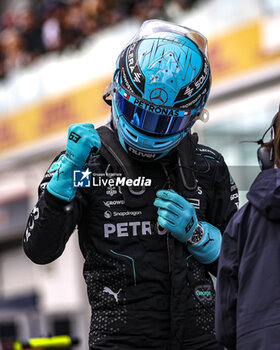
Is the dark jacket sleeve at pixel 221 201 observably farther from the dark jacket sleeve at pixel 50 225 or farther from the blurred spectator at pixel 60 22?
the blurred spectator at pixel 60 22

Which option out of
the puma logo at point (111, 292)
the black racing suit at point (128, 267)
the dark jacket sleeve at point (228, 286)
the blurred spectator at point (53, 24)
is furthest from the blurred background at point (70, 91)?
the dark jacket sleeve at point (228, 286)

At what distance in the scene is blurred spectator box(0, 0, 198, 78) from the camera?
12070mm

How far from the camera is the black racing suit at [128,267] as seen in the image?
2736 millimetres

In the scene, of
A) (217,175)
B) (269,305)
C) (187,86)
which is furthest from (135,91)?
(269,305)

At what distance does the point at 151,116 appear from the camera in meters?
2.84

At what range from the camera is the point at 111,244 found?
2.79 metres

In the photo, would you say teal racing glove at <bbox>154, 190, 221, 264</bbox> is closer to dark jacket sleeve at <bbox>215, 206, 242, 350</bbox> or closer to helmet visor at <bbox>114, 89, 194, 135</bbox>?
helmet visor at <bbox>114, 89, 194, 135</bbox>

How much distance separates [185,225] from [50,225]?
0.49m

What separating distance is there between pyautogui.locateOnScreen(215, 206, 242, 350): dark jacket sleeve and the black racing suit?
41 cm

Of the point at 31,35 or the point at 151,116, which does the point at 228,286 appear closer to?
the point at 151,116

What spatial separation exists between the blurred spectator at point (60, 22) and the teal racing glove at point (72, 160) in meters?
9.34

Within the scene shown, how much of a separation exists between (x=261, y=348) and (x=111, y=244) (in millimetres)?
789

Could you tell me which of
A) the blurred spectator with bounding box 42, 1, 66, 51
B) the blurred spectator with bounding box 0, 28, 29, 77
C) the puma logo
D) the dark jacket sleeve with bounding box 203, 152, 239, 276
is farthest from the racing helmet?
the blurred spectator with bounding box 0, 28, 29, 77

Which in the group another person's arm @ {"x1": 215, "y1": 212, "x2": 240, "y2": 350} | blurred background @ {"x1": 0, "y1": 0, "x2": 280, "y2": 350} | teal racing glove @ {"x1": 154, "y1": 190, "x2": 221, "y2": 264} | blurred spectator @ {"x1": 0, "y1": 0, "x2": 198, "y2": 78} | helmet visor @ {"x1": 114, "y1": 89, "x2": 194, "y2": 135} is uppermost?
blurred spectator @ {"x1": 0, "y1": 0, "x2": 198, "y2": 78}
